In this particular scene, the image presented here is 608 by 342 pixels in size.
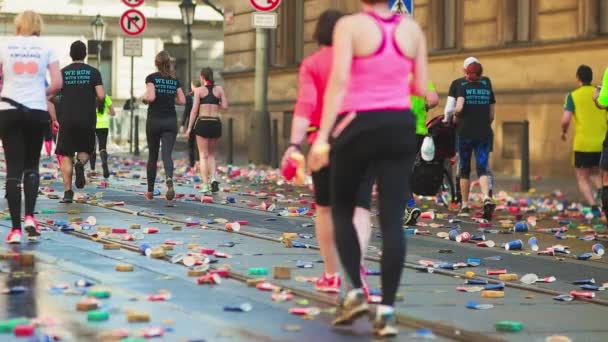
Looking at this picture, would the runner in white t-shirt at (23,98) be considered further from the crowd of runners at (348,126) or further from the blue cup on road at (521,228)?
the blue cup on road at (521,228)

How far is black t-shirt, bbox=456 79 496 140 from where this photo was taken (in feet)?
54.4

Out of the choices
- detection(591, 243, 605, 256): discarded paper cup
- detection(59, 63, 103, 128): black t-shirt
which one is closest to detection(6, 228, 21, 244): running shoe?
detection(591, 243, 605, 256): discarded paper cup

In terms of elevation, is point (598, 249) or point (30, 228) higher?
point (30, 228)

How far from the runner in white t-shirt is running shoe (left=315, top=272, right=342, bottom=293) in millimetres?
3423

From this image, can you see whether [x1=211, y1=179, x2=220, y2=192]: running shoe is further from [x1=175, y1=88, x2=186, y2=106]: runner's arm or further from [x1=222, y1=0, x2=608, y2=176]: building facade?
[x1=222, y1=0, x2=608, y2=176]: building facade

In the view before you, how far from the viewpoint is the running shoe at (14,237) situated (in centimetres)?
1191

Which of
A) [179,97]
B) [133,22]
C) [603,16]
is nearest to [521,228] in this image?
[179,97]

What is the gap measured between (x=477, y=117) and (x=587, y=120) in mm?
1209

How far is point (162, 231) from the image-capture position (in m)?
13.6

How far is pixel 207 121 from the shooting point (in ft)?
66.2

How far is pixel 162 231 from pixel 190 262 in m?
3.04

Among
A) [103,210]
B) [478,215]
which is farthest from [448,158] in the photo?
[103,210]

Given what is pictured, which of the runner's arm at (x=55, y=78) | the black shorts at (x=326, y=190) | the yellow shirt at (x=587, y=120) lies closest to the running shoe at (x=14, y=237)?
the runner's arm at (x=55, y=78)

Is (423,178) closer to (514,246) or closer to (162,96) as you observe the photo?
(514,246)
